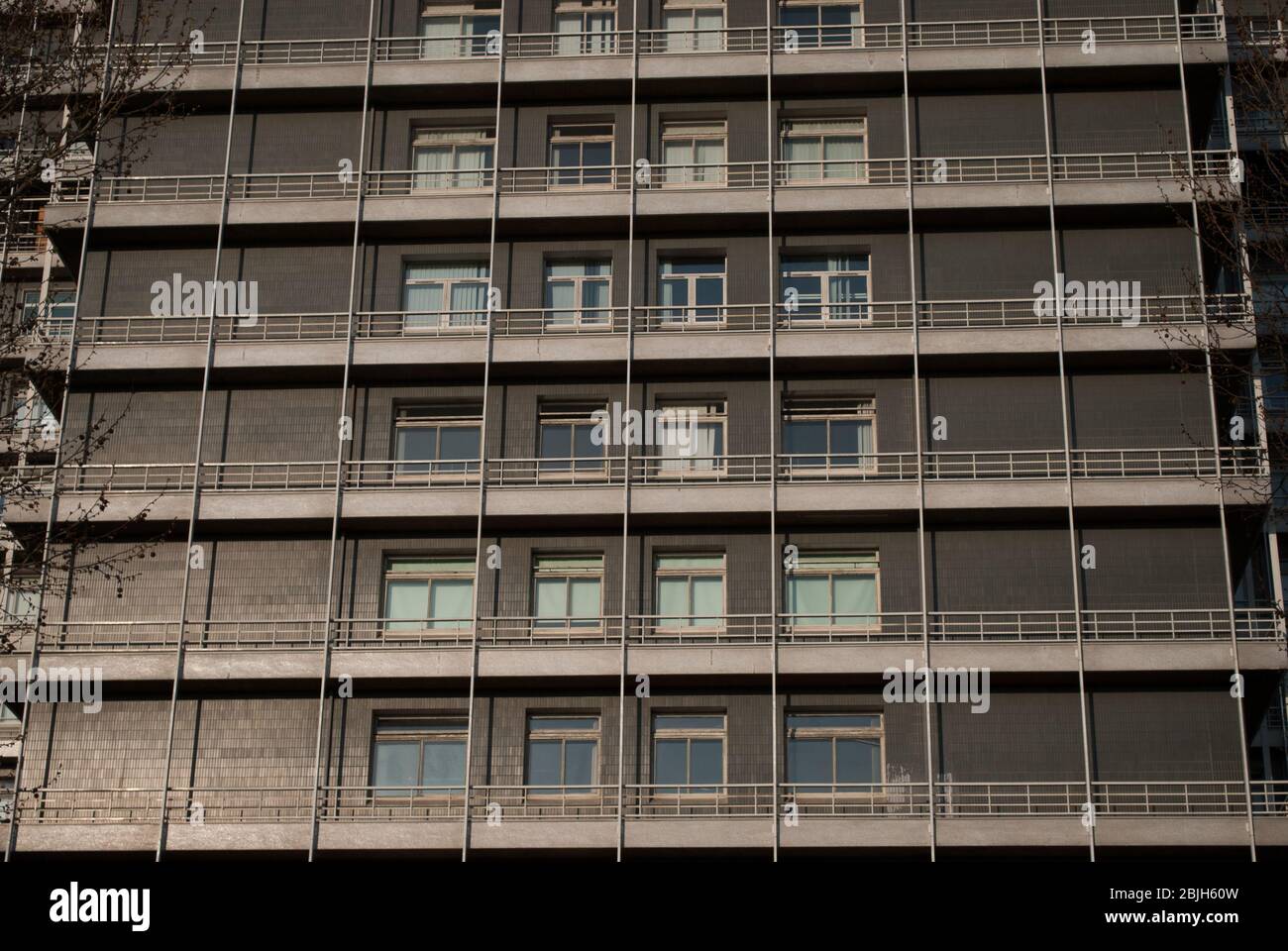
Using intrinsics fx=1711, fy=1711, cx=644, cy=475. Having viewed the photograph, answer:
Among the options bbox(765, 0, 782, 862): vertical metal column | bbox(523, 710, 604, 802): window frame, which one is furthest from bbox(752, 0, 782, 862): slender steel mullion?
bbox(523, 710, 604, 802): window frame

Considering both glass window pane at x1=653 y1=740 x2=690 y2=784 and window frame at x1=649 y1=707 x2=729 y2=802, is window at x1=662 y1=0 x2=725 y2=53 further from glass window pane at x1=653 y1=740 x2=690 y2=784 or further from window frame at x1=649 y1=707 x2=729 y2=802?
glass window pane at x1=653 y1=740 x2=690 y2=784

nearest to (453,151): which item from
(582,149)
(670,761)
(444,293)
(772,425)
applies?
(582,149)

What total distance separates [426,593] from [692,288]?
853 cm

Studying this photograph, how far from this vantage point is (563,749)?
107 ft

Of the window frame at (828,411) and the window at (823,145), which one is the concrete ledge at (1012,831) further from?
the window at (823,145)

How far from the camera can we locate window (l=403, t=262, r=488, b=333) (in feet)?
118

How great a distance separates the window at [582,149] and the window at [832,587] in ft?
31.8

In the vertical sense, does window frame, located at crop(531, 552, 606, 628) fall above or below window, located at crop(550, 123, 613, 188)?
below

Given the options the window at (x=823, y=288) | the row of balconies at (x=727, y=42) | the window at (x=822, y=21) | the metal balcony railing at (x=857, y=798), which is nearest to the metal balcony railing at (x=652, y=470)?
the window at (x=823, y=288)

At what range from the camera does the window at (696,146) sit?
36875 millimetres

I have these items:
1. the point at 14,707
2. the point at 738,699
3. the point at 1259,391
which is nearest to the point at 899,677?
the point at 738,699

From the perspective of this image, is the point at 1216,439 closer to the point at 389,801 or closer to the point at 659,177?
the point at 659,177

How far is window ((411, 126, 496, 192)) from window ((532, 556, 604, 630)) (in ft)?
29.5
